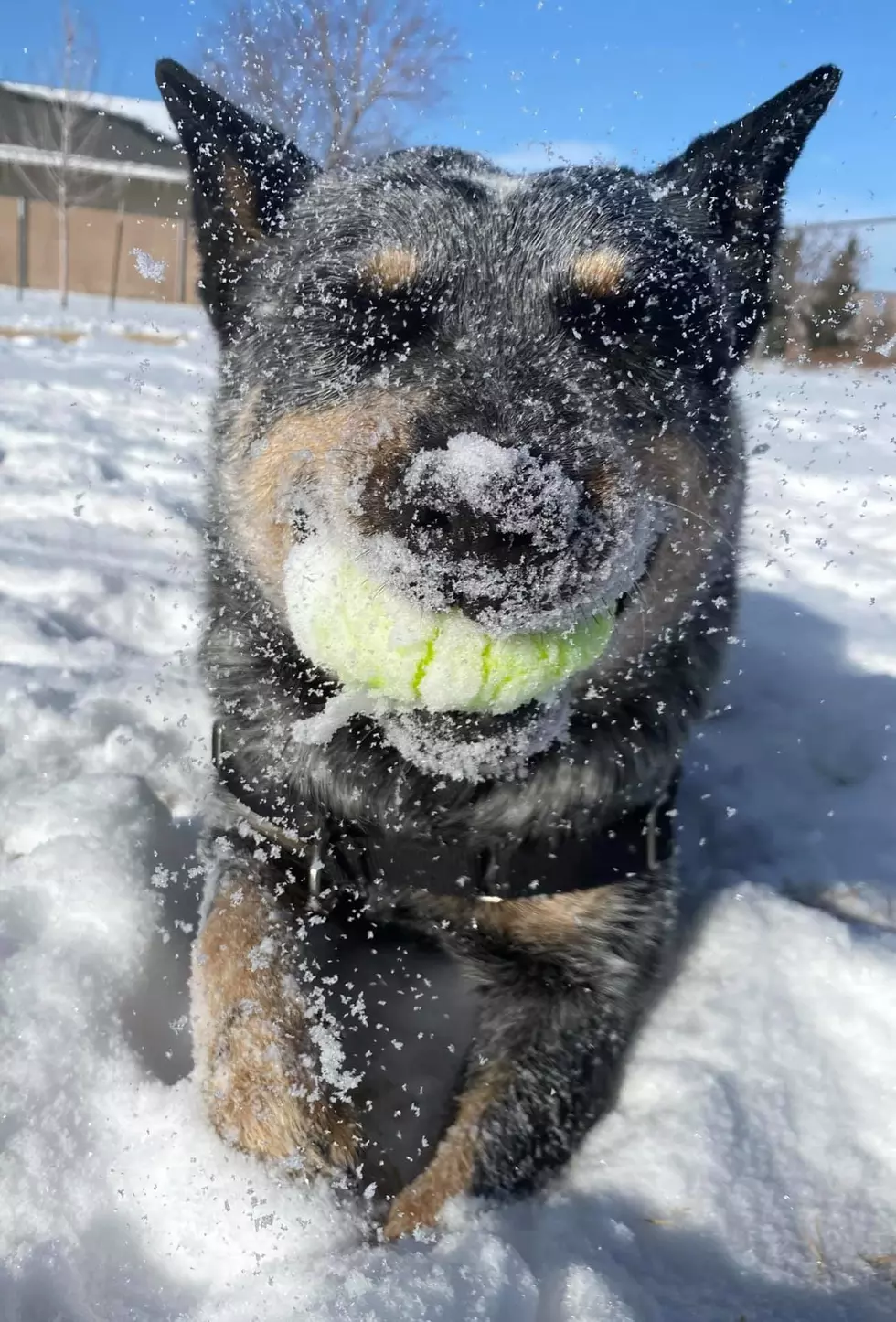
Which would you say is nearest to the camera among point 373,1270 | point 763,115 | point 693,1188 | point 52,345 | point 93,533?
point 373,1270

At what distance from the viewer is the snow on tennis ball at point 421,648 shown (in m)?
1.43

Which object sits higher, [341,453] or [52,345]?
[341,453]

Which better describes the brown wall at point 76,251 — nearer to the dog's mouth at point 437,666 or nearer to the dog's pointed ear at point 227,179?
the dog's pointed ear at point 227,179

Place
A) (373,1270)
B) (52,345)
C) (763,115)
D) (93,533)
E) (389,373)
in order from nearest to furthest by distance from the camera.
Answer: (373,1270), (389,373), (763,115), (93,533), (52,345)

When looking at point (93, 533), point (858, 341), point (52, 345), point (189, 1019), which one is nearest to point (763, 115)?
point (189, 1019)

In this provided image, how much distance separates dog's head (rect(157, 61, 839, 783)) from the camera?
145 centimetres

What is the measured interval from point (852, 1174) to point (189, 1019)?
1.33 m

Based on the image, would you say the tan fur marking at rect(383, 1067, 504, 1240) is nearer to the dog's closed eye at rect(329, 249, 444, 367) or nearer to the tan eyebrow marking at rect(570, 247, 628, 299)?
Result: the dog's closed eye at rect(329, 249, 444, 367)

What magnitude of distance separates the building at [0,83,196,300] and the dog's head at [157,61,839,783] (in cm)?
980

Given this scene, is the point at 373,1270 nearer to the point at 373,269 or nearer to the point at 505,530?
the point at 505,530

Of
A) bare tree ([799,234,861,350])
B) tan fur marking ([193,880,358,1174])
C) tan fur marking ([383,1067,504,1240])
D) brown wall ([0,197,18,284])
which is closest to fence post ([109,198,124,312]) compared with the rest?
brown wall ([0,197,18,284])

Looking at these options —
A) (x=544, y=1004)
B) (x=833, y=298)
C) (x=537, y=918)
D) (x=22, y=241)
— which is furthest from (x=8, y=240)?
(x=544, y=1004)

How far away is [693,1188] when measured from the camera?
1.63 meters

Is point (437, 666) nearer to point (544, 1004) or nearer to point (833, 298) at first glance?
point (544, 1004)
